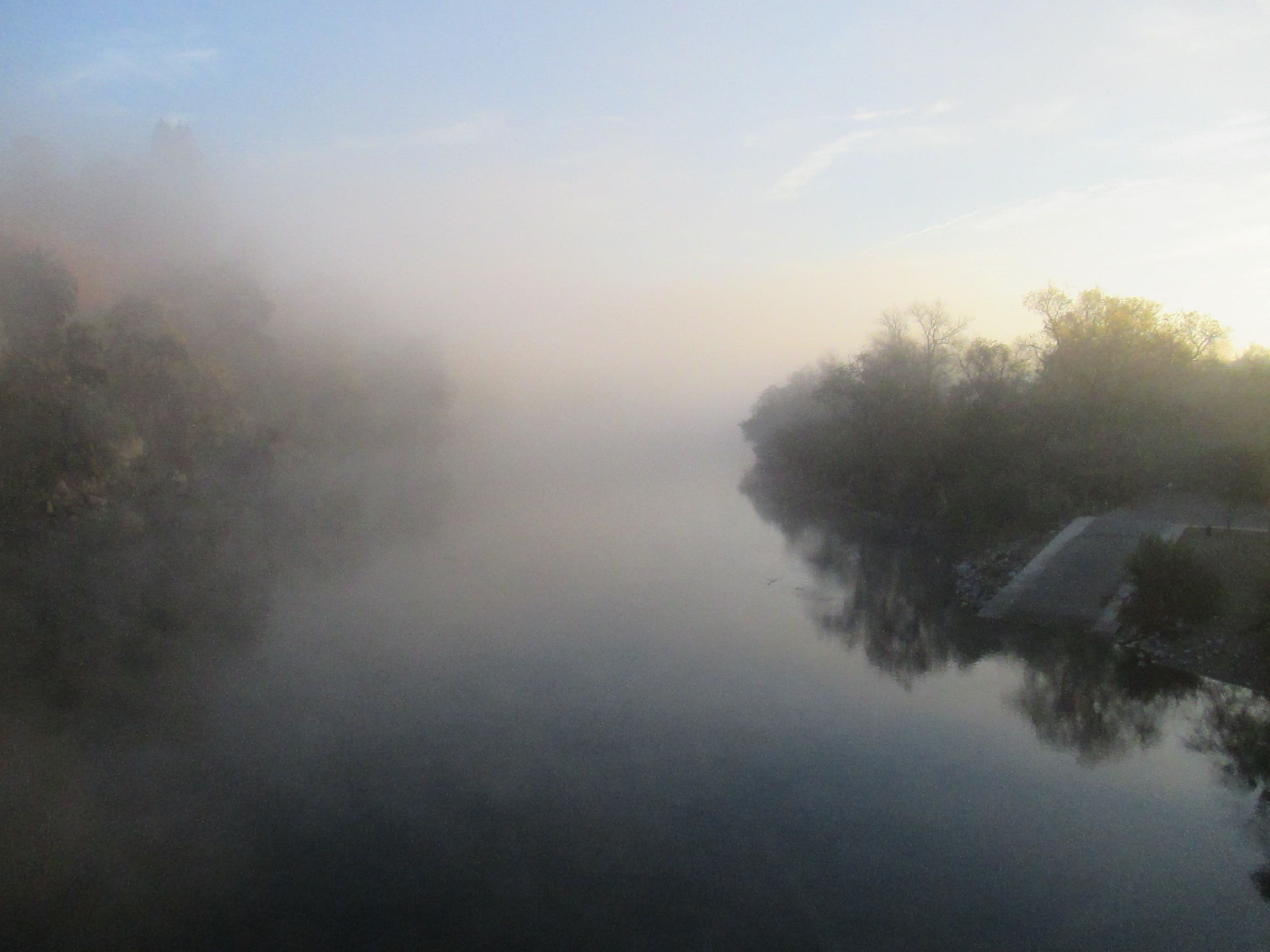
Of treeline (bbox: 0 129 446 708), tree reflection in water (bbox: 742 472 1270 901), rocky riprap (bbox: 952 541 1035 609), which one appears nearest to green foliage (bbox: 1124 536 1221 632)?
tree reflection in water (bbox: 742 472 1270 901)

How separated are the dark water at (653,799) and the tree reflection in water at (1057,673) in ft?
0.23

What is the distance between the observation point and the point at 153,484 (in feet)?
96.0

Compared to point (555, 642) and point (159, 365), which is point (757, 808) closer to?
point (555, 642)

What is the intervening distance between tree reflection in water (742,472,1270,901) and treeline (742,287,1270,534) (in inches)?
160

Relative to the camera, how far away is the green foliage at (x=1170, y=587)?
12.7m

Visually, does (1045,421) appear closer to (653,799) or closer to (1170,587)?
(1170,587)

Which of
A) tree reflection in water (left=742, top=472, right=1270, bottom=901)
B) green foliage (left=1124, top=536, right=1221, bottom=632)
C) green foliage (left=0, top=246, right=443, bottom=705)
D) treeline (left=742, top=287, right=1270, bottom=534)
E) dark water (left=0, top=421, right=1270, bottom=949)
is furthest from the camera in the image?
treeline (left=742, top=287, right=1270, bottom=534)

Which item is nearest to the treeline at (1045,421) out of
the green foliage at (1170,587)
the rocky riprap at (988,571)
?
the rocky riprap at (988,571)

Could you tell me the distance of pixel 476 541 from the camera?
25359mm

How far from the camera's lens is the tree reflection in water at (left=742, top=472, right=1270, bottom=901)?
10016 millimetres

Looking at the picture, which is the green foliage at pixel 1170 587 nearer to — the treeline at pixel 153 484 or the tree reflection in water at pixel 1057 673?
the tree reflection in water at pixel 1057 673

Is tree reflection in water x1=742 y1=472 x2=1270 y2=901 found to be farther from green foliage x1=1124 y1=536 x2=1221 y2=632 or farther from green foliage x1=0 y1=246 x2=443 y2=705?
green foliage x1=0 y1=246 x2=443 y2=705

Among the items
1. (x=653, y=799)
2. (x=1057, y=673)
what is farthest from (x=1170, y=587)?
(x=653, y=799)

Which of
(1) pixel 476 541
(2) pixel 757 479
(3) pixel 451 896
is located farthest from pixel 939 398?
(3) pixel 451 896
